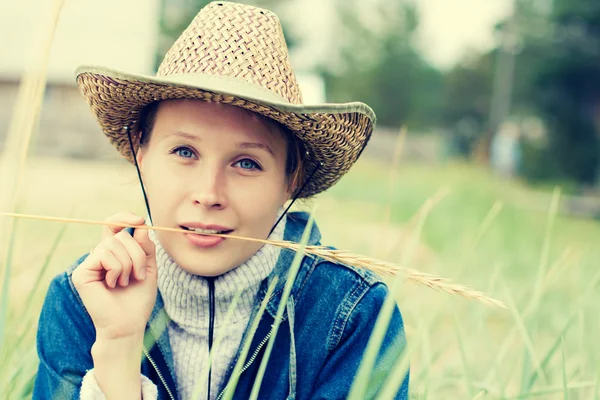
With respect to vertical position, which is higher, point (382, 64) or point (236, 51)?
point (382, 64)

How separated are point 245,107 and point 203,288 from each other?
367 mm

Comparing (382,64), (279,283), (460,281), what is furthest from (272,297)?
(382,64)

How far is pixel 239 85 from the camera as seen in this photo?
1256 millimetres

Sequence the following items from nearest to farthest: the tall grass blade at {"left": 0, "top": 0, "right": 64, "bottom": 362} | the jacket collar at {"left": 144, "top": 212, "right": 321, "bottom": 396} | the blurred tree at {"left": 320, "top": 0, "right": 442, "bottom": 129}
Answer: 1. the tall grass blade at {"left": 0, "top": 0, "right": 64, "bottom": 362}
2. the jacket collar at {"left": 144, "top": 212, "right": 321, "bottom": 396}
3. the blurred tree at {"left": 320, "top": 0, "right": 442, "bottom": 129}

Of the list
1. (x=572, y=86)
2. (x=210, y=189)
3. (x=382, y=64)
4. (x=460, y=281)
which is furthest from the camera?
(x=382, y=64)

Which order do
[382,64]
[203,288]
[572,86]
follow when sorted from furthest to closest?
[382,64] < [572,86] < [203,288]

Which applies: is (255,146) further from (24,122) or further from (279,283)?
(24,122)

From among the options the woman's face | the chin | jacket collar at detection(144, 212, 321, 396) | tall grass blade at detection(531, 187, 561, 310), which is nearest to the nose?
the woman's face

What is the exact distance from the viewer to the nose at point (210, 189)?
118 centimetres

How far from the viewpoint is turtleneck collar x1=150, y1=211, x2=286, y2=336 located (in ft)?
4.33

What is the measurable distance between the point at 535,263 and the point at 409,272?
9.84 feet

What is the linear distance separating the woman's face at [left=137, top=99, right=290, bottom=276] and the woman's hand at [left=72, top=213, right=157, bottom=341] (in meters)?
0.08

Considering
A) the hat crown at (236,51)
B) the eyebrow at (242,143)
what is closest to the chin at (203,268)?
the eyebrow at (242,143)

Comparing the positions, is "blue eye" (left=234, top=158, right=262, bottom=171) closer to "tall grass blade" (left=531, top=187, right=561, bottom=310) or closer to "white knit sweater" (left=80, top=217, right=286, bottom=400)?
"white knit sweater" (left=80, top=217, right=286, bottom=400)
